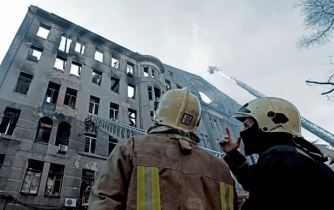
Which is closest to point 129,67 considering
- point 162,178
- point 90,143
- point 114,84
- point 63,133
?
point 114,84

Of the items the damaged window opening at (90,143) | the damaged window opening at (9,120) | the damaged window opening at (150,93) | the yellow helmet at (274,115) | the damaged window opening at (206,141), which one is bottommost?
the yellow helmet at (274,115)

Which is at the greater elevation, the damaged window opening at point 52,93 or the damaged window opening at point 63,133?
the damaged window opening at point 52,93

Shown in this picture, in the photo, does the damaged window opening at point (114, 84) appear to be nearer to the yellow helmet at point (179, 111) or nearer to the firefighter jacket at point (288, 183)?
the yellow helmet at point (179, 111)

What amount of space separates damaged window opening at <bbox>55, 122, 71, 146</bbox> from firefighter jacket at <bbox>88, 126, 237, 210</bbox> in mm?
9896

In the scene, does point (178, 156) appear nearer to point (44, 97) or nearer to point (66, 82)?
point (44, 97)

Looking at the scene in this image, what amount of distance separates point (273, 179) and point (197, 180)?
59 cm

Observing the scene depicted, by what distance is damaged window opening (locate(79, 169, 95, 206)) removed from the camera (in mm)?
8994

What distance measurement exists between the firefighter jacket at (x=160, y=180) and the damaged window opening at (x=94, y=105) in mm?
11684

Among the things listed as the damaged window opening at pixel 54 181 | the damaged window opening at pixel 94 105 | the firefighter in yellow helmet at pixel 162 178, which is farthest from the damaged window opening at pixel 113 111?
the firefighter in yellow helmet at pixel 162 178

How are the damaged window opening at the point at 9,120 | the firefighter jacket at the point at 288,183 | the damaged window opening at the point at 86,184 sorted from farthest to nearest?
1. the damaged window opening at the point at 9,120
2. the damaged window opening at the point at 86,184
3. the firefighter jacket at the point at 288,183

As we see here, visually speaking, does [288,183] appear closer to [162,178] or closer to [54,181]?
[162,178]

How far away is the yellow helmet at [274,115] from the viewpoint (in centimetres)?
235

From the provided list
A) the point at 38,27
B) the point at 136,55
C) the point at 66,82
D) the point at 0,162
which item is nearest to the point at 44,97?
the point at 66,82

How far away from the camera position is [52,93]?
38.9ft
